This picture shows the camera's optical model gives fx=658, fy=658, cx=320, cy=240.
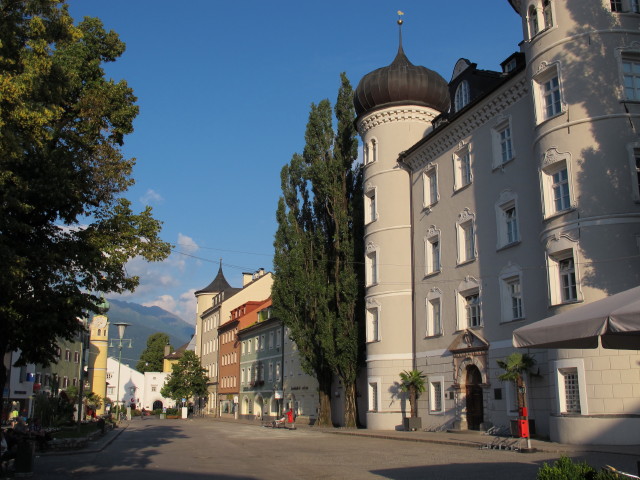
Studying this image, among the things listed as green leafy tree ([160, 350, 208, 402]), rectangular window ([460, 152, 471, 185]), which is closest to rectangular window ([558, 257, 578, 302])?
rectangular window ([460, 152, 471, 185])

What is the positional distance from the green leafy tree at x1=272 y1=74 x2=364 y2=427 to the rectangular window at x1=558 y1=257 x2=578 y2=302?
15.3 meters

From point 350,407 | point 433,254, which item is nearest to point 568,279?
point 433,254

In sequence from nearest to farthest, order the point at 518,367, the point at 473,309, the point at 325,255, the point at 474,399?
the point at 518,367, the point at 474,399, the point at 473,309, the point at 325,255

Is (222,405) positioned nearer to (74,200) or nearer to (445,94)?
(445,94)

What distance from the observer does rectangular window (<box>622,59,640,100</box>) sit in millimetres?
20719

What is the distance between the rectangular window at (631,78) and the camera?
68.0 feet

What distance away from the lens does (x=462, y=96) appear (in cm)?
3028

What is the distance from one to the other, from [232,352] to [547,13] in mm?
54197

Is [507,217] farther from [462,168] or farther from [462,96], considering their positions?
[462,96]

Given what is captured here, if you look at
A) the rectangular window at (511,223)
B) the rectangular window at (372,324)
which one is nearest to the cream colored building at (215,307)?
the rectangular window at (372,324)

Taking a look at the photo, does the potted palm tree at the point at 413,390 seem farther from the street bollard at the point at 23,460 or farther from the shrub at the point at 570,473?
the shrub at the point at 570,473

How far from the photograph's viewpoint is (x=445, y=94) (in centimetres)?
3447

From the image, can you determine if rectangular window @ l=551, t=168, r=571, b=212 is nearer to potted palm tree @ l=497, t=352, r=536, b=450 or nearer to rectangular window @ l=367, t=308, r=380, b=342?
potted palm tree @ l=497, t=352, r=536, b=450

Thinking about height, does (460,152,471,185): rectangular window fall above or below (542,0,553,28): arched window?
below
